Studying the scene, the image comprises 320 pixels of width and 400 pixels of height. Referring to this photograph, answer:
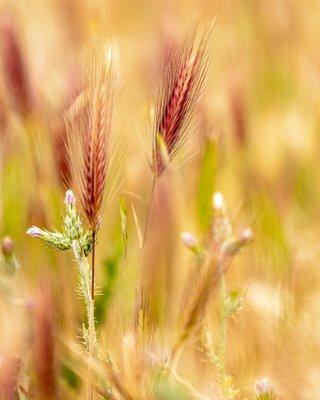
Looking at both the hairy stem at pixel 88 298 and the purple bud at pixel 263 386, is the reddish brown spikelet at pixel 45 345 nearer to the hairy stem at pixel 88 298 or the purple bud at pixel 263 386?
the hairy stem at pixel 88 298

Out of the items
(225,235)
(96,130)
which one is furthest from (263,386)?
(96,130)

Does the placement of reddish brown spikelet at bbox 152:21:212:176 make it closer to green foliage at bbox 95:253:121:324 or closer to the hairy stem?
the hairy stem

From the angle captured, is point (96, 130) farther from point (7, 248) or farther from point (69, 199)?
point (7, 248)

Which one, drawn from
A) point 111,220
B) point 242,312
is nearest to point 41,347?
point 242,312

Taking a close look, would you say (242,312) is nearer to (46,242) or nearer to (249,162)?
(46,242)

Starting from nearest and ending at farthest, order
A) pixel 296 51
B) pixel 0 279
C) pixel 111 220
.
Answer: pixel 0 279
pixel 111 220
pixel 296 51
